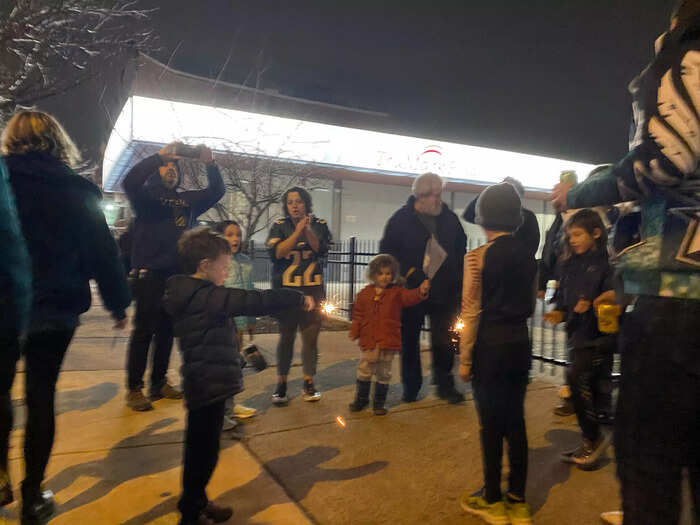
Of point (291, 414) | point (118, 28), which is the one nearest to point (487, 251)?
point (291, 414)

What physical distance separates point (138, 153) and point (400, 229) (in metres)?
10.7

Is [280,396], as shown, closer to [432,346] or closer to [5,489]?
[432,346]

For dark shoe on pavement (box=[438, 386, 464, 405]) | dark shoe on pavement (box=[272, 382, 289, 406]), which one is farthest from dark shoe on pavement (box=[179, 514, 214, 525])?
dark shoe on pavement (box=[438, 386, 464, 405])

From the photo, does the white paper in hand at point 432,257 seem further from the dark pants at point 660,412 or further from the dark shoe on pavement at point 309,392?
the dark pants at point 660,412

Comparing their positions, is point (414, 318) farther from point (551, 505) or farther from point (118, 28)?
point (118, 28)

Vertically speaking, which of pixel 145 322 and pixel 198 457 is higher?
pixel 145 322

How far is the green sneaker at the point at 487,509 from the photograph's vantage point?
2.63 m

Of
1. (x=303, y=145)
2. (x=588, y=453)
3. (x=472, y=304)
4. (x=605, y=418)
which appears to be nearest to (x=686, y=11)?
(x=472, y=304)

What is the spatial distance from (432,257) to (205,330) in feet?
8.48

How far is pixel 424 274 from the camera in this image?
15.3ft

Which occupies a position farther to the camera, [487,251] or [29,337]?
[487,251]

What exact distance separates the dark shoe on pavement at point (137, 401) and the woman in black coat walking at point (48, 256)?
1542mm

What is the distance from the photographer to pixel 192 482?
243 cm

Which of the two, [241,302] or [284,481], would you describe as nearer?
[241,302]
